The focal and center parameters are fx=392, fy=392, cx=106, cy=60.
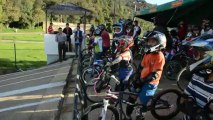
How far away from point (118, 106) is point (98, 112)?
39cm

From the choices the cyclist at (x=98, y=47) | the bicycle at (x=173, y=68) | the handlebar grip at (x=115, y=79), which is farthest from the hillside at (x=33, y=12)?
the handlebar grip at (x=115, y=79)

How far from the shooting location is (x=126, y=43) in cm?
980

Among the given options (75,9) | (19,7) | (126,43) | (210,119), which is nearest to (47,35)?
(75,9)

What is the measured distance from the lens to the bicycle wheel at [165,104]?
7619 mm

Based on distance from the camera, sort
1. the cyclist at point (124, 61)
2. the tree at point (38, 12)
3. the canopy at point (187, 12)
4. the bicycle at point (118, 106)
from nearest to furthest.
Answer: the bicycle at point (118, 106)
the cyclist at point (124, 61)
the canopy at point (187, 12)
the tree at point (38, 12)

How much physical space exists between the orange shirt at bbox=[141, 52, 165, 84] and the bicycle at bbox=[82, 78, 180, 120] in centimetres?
43

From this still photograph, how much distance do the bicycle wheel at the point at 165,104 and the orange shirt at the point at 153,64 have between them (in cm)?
36

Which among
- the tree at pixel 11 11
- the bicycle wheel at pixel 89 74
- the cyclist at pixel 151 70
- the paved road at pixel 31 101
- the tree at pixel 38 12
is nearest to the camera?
the cyclist at pixel 151 70

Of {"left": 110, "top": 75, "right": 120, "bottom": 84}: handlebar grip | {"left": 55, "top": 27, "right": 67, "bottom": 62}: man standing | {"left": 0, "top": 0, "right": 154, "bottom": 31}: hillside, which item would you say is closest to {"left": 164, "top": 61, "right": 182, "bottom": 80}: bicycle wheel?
{"left": 110, "top": 75, "right": 120, "bottom": 84}: handlebar grip

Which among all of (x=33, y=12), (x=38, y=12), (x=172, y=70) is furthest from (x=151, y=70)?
(x=33, y=12)

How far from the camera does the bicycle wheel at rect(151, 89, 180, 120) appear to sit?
7619 mm

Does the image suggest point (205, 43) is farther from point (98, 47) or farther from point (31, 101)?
point (98, 47)

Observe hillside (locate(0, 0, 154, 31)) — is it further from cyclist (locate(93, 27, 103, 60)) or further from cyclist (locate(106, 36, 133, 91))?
cyclist (locate(106, 36, 133, 91))

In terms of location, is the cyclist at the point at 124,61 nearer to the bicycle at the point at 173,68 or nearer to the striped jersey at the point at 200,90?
the bicycle at the point at 173,68
